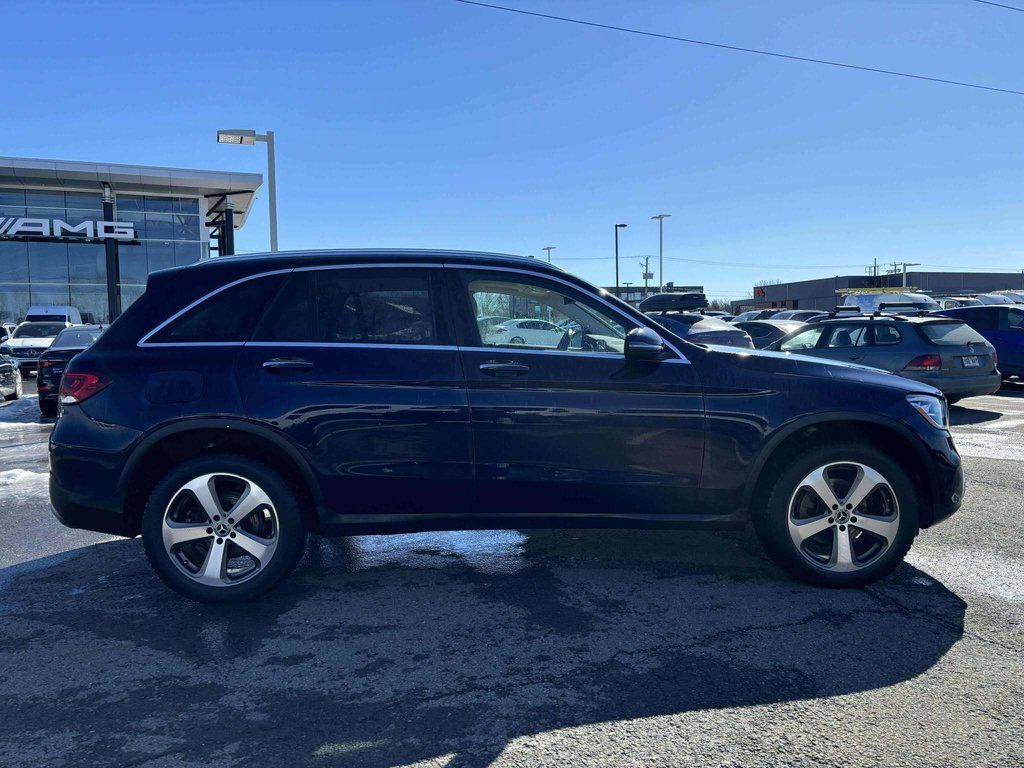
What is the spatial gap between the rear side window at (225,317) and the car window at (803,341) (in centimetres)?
933

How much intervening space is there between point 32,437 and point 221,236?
30.8 metres

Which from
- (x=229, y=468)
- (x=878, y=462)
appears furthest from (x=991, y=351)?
(x=229, y=468)

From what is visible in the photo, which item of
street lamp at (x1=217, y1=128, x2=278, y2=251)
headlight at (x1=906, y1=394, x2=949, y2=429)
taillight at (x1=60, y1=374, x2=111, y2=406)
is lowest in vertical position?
headlight at (x1=906, y1=394, x2=949, y2=429)

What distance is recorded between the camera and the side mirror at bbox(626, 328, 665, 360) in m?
4.04

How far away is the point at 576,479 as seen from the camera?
162 inches

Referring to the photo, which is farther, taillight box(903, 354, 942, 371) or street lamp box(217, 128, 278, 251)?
street lamp box(217, 128, 278, 251)

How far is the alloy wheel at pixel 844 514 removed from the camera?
4.20 metres

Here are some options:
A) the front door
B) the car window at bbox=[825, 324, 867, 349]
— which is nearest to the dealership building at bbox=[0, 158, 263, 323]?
the car window at bbox=[825, 324, 867, 349]

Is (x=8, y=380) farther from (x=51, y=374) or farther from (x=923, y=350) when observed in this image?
(x=923, y=350)

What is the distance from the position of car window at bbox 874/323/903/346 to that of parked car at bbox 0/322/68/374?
61.8 ft

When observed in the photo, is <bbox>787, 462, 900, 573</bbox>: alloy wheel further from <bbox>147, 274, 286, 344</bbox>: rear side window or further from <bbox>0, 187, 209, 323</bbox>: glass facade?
<bbox>0, 187, 209, 323</bbox>: glass facade

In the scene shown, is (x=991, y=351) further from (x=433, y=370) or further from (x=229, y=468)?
(x=229, y=468)

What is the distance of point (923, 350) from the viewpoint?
36.1ft

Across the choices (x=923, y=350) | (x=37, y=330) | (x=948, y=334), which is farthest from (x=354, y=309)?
(x=37, y=330)
